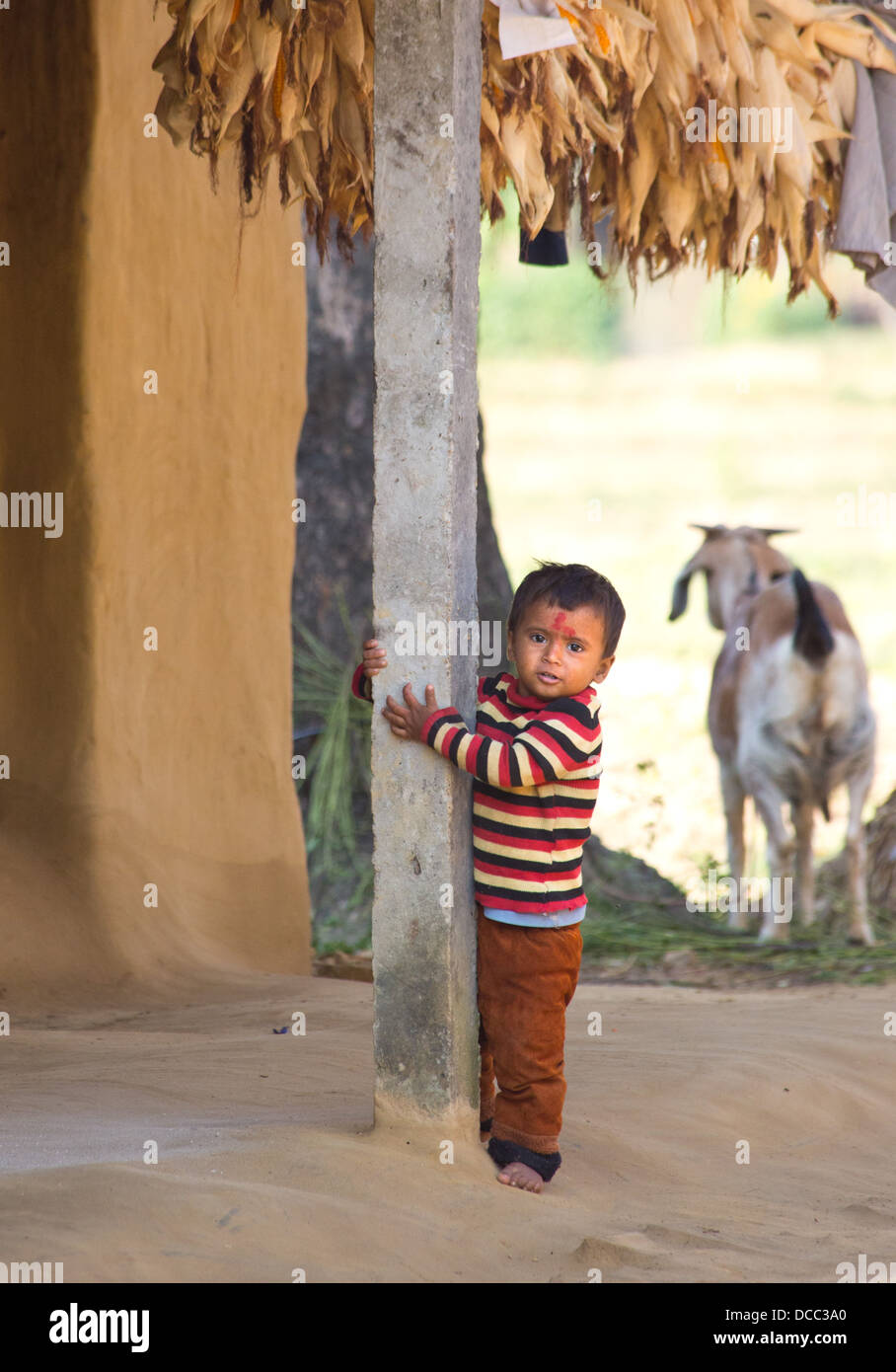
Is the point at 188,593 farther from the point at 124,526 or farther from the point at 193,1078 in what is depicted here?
the point at 193,1078

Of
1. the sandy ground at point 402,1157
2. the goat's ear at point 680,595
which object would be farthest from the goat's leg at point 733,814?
the sandy ground at point 402,1157

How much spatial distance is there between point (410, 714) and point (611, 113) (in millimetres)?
2365

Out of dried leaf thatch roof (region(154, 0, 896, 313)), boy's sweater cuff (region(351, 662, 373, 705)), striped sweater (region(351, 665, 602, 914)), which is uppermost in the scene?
dried leaf thatch roof (region(154, 0, 896, 313))

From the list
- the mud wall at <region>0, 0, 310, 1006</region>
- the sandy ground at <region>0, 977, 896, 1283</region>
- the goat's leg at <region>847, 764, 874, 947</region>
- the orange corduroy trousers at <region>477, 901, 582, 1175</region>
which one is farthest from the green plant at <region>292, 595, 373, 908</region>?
the orange corduroy trousers at <region>477, 901, 582, 1175</region>

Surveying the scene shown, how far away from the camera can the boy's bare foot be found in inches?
133

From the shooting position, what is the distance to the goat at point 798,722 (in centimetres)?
764

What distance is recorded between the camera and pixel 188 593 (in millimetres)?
5859

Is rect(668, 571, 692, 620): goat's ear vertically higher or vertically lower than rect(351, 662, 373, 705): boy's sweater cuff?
higher

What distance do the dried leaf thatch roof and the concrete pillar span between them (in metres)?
0.63

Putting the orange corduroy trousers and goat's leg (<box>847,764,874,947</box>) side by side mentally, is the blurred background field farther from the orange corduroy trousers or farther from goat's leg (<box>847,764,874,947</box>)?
the orange corduroy trousers

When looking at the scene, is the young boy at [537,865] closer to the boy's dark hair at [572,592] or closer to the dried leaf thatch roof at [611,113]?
the boy's dark hair at [572,592]

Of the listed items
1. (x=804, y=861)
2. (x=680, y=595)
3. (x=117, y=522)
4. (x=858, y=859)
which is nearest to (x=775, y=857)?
(x=804, y=861)

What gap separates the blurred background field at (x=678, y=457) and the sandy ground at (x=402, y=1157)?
595cm

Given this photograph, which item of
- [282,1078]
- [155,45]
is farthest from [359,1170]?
[155,45]
